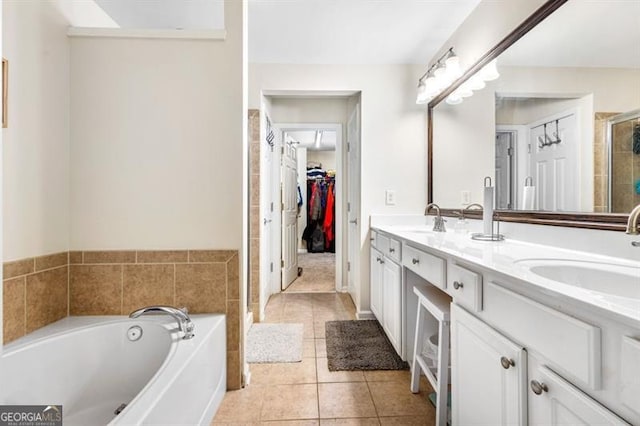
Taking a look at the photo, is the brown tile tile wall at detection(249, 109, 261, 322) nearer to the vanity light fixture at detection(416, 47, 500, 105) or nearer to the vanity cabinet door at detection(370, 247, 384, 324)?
the vanity cabinet door at detection(370, 247, 384, 324)

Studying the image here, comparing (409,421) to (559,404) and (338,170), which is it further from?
(338,170)

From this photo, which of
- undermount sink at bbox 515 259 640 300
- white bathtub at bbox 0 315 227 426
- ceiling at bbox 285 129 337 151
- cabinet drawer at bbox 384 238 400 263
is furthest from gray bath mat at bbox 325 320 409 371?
ceiling at bbox 285 129 337 151

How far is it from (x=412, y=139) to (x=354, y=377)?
77.3 inches

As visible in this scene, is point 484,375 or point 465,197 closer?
point 484,375

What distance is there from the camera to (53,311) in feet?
4.92

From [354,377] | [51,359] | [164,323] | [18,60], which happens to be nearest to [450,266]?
[354,377]

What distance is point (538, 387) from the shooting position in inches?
29.1

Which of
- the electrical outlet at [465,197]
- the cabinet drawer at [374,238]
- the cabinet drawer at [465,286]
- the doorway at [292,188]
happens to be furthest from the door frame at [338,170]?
the cabinet drawer at [465,286]

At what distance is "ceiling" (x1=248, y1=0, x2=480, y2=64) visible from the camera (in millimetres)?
1929

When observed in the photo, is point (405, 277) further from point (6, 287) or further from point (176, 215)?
point (6, 287)

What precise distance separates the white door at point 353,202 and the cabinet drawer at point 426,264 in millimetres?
1044

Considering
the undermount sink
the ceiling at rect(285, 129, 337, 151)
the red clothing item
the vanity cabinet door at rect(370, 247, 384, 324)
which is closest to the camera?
the undermount sink

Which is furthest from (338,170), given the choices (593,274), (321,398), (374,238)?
(593,274)

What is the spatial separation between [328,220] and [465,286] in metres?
5.05
